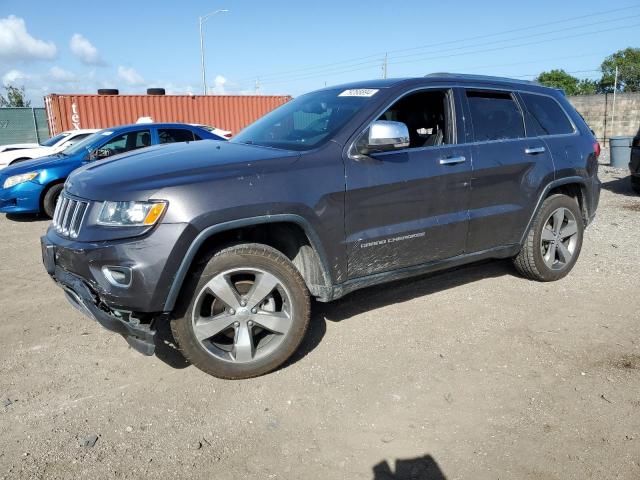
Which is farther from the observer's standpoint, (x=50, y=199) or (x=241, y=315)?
(x=50, y=199)

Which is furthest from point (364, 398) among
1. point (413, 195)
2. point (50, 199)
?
point (50, 199)

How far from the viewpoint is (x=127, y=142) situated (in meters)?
8.95

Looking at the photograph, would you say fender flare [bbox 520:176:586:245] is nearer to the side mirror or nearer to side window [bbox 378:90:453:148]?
side window [bbox 378:90:453:148]

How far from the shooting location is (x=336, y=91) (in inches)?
168

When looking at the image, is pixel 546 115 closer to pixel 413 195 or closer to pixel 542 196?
pixel 542 196

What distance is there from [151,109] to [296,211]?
17483 millimetres

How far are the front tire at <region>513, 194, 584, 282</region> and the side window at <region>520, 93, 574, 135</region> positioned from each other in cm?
61

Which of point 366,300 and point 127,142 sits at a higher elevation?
point 127,142

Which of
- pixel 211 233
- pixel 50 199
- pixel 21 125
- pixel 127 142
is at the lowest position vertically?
pixel 50 199

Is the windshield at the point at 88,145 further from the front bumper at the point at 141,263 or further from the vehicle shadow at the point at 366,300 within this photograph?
the front bumper at the point at 141,263

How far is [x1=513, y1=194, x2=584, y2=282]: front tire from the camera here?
4734mm

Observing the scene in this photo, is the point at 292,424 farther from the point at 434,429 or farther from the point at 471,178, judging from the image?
the point at 471,178

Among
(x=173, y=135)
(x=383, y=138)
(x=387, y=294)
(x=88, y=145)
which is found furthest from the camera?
(x=173, y=135)

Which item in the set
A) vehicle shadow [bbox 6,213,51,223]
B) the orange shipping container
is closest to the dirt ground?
vehicle shadow [bbox 6,213,51,223]
